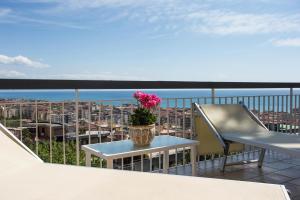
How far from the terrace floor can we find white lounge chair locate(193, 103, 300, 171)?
4.7 inches

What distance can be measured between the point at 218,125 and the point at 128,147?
1.24m

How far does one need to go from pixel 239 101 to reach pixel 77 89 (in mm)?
2046

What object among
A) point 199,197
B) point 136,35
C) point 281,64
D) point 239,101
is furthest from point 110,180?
point 136,35

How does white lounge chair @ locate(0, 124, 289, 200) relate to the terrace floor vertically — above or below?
above

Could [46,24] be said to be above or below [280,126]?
→ above

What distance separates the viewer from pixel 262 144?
2654 millimetres

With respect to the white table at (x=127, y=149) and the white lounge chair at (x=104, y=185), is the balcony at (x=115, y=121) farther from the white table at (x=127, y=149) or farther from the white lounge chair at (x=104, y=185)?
the white lounge chair at (x=104, y=185)

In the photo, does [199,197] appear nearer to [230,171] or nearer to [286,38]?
[230,171]

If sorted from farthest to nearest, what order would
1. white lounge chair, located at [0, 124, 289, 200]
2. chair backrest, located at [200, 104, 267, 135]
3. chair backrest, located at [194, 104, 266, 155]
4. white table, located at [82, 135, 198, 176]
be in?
1. chair backrest, located at [200, 104, 267, 135]
2. chair backrest, located at [194, 104, 266, 155]
3. white table, located at [82, 135, 198, 176]
4. white lounge chair, located at [0, 124, 289, 200]

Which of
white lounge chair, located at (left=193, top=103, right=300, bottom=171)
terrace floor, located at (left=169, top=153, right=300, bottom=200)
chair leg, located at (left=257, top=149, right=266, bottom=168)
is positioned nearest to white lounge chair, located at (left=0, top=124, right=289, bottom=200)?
white lounge chair, located at (left=193, top=103, right=300, bottom=171)

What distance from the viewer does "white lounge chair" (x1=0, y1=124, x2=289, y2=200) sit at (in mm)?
1068

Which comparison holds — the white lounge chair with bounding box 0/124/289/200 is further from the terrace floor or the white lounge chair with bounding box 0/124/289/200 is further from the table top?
the terrace floor

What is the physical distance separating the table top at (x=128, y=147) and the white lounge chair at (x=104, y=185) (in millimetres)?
727

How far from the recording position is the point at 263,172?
124 inches
